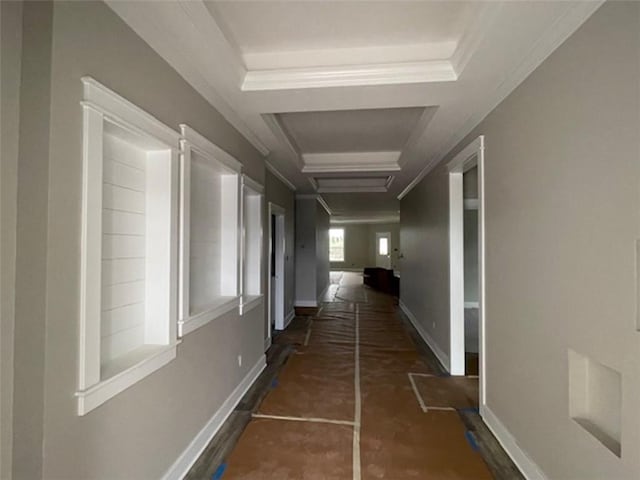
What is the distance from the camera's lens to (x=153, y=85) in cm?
180

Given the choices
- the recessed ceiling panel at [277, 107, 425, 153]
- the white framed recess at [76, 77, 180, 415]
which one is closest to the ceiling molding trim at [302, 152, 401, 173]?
the recessed ceiling panel at [277, 107, 425, 153]

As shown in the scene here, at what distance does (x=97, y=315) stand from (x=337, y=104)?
2128mm

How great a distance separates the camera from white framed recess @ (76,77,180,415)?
1340 millimetres

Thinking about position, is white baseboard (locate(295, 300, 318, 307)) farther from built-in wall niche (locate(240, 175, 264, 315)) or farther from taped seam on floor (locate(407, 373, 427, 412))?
taped seam on floor (locate(407, 373, 427, 412))

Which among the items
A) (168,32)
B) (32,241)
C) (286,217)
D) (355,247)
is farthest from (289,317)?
(355,247)

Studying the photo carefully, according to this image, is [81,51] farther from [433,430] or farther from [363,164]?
[363,164]

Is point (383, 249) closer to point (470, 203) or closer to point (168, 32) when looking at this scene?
point (470, 203)

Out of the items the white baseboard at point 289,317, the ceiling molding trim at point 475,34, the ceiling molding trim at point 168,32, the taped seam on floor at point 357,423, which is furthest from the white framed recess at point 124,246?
the white baseboard at point 289,317

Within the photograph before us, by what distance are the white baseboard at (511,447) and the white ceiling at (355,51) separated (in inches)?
93.0

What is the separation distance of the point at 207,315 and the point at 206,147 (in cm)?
122

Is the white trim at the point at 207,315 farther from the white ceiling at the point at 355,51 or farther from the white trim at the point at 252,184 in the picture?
the white ceiling at the point at 355,51

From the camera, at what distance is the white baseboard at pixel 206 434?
204cm

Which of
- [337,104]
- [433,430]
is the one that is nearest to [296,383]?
[433,430]

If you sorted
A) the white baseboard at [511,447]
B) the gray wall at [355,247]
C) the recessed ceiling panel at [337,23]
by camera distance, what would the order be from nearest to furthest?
the recessed ceiling panel at [337,23], the white baseboard at [511,447], the gray wall at [355,247]
